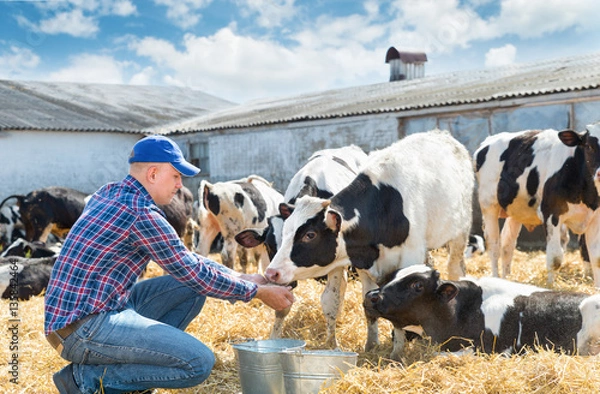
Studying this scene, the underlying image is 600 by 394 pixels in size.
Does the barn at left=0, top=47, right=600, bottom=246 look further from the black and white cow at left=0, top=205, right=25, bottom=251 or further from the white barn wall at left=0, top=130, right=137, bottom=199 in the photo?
the black and white cow at left=0, top=205, right=25, bottom=251

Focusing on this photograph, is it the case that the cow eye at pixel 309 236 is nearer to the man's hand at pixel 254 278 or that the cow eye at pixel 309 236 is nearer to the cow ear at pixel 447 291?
the man's hand at pixel 254 278

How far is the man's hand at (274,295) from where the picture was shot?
14.0ft

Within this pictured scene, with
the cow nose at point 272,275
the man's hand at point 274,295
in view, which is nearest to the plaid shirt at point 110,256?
the man's hand at point 274,295

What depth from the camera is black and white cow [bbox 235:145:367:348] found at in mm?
5938

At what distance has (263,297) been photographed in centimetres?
429

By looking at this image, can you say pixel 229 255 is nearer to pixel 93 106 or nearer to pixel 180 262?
pixel 180 262

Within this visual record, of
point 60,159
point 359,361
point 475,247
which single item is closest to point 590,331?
point 359,361

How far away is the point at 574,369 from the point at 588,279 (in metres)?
5.33

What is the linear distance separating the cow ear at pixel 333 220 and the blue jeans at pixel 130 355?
1.60m

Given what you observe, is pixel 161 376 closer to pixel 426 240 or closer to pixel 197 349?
pixel 197 349

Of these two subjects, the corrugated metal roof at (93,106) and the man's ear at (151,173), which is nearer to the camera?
the man's ear at (151,173)

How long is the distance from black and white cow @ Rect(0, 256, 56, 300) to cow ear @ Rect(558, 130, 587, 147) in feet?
23.4

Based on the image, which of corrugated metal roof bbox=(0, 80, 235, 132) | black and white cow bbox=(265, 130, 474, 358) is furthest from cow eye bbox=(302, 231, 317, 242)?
corrugated metal roof bbox=(0, 80, 235, 132)

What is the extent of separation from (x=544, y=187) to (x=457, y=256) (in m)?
2.04
